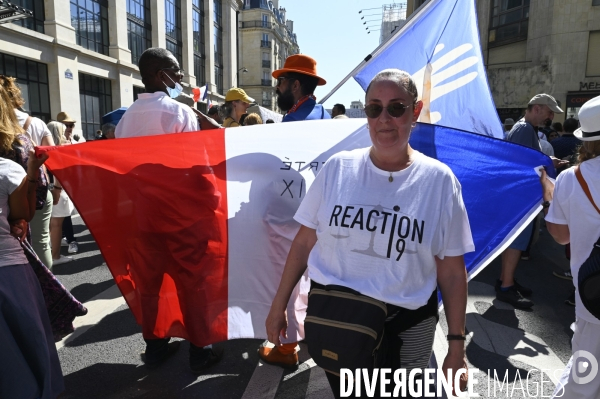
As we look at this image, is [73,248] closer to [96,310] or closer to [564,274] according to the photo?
[96,310]

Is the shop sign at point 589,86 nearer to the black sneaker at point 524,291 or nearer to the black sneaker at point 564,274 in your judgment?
the black sneaker at point 564,274

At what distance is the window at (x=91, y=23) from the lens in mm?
20969

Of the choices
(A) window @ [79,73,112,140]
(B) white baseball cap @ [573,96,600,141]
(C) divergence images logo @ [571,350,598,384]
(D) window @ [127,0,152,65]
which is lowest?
(C) divergence images logo @ [571,350,598,384]

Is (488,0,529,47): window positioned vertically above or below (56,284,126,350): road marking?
above

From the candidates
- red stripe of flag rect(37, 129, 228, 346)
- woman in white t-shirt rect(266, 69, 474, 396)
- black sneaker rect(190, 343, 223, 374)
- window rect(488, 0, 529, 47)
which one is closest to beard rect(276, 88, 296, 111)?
red stripe of flag rect(37, 129, 228, 346)

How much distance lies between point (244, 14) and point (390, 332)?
84999 millimetres

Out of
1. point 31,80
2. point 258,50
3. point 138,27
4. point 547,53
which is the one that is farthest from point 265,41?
point 547,53

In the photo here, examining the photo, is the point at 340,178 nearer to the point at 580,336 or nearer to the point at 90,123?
the point at 580,336

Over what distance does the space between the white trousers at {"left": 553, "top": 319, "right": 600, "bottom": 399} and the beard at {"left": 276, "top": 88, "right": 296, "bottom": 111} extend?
7.98ft

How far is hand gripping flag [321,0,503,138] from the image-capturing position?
11.3 feet

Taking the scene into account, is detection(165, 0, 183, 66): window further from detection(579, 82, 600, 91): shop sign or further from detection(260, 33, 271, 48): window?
detection(260, 33, 271, 48): window

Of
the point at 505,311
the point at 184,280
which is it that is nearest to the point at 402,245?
the point at 184,280

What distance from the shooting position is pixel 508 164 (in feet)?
8.90

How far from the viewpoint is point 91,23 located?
22.3 metres
